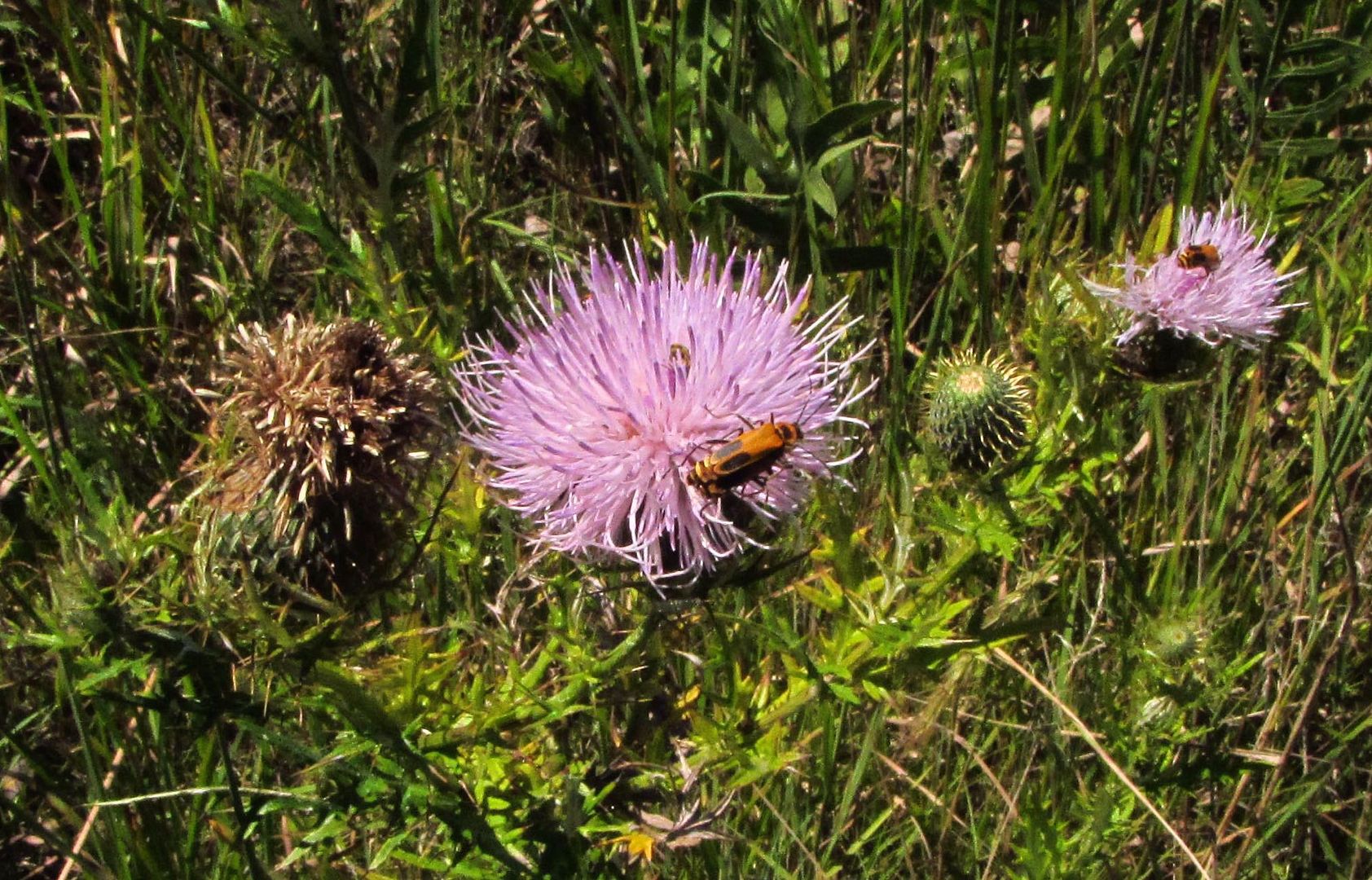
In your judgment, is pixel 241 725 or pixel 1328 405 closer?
pixel 241 725

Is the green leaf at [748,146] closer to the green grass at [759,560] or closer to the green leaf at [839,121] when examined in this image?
the green grass at [759,560]

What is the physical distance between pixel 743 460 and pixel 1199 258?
173cm

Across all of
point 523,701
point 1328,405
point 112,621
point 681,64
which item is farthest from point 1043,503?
point 112,621

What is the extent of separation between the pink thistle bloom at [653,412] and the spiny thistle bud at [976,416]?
15.9 inches

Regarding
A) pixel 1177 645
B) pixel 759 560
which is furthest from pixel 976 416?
pixel 1177 645

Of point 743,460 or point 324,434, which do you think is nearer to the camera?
point 743,460

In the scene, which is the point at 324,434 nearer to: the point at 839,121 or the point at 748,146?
the point at 748,146

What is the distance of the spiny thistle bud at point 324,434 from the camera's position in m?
2.26

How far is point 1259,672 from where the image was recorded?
318 centimetres

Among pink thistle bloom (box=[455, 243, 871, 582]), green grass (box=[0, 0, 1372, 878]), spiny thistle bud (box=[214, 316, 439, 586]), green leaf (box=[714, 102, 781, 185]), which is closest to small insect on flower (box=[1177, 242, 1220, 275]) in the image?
green grass (box=[0, 0, 1372, 878])

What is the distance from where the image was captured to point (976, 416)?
2588 millimetres

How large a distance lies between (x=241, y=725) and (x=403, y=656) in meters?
0.31

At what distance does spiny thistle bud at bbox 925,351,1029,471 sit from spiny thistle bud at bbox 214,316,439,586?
3.84ft

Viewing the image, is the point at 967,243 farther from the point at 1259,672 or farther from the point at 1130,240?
the point at 1259,672
